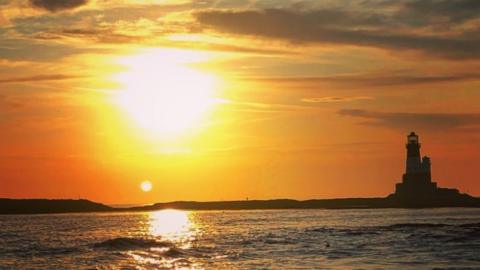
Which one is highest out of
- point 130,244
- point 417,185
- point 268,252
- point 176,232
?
point 417,185

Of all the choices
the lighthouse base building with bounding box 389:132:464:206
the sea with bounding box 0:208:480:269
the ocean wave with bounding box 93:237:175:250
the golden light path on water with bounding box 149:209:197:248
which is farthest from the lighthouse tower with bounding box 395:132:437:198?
the ocean wave with bounding box 93:237:175:250

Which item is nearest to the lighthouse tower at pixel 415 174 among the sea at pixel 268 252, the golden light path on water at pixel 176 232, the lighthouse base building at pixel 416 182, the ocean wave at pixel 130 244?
the lighthouse base building at pixel 416 182

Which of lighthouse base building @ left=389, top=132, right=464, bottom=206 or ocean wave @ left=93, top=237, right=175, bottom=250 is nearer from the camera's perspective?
ocean wave @ left=93, top=237, right=175, bottom=250

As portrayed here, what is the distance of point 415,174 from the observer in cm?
15175

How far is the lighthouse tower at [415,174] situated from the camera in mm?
147750

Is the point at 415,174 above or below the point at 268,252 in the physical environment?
above

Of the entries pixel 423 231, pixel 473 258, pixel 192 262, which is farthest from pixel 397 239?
pixel 192 262

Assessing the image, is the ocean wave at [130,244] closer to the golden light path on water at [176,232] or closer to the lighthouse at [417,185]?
the golden light path on water at [176,232]

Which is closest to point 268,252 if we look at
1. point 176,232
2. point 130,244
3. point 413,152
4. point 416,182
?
point 130,244

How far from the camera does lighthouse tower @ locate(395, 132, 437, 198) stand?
147750 mm

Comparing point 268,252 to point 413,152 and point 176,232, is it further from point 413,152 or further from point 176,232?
point 413,152

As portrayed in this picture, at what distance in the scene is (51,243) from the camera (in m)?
68.3

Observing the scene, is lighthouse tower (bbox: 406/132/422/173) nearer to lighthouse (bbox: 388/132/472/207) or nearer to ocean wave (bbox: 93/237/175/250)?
lighthouse (bbox: 388/132/472/207)

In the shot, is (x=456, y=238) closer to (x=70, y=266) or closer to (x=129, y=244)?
(x=129, y=244)
